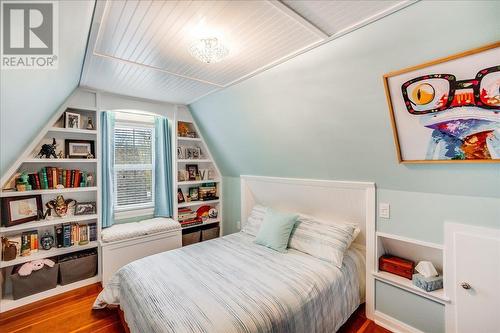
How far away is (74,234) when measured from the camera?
262 cm

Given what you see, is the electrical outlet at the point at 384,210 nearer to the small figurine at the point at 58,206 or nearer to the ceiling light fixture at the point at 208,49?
the ceiling light fixture at the point at 208,49

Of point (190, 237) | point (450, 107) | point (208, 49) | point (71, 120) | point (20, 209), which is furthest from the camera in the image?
point (190, 237)

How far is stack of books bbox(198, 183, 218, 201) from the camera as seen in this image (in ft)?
12.3

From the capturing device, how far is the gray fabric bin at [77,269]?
2.49m

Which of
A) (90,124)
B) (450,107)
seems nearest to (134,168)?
(90,124)

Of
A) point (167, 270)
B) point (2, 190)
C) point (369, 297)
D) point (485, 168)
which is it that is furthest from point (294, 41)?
point (2, 190)

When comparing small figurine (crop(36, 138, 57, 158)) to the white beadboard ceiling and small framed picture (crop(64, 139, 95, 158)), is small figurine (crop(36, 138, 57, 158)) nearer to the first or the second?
small framed picture (crop(64, 139, 95, 158))

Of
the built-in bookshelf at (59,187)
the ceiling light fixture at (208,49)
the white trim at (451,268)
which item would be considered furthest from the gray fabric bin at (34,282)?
the white trim at (451,268)

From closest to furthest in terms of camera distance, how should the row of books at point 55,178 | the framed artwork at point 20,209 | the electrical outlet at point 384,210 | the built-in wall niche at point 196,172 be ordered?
the electrical outlet at point 384,210 < the framed artwork at point 20,209 < the row of books at point 55,178 < the built-in wall niche at point 196,172

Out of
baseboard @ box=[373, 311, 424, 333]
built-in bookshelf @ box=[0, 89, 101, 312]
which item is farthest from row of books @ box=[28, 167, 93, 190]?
baseboard @ box=[373, 311, 424, 333]

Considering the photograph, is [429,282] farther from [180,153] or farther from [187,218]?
[180,153]

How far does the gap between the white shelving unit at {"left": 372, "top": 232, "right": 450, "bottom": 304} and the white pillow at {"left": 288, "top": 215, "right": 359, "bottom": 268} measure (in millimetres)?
262

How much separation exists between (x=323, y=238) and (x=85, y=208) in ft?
9.11

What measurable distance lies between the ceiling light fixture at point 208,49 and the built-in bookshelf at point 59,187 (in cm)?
194
